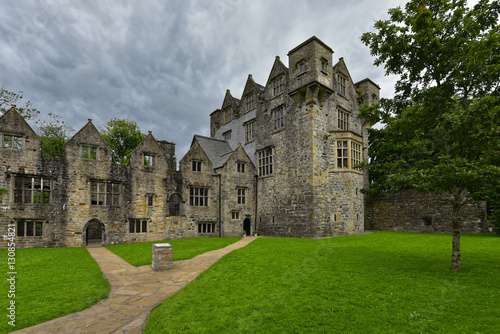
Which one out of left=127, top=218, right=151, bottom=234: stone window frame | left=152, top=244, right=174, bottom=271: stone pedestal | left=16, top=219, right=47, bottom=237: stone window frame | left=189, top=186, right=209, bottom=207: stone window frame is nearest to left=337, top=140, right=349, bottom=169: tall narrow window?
left=189, top=186, right=209, bottom=207: stone window frame

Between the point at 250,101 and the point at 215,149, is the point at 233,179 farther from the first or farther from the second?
the point at 250,101

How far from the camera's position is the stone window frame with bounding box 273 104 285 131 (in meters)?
26.2

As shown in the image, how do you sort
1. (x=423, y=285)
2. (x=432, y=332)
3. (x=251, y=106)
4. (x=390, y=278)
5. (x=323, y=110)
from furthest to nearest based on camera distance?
(x=251, y=106) < (x=323, y=110) < (x=390, y=278) < (x=423, y=285) < (x=432, y=332)

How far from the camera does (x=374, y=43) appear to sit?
11453 mm

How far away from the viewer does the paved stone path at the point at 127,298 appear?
5.82m

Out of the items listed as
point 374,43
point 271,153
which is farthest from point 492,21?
point 271,153

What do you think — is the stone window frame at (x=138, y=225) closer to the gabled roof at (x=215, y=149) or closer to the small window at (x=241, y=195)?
the gabled roof at (x=215, y=149)

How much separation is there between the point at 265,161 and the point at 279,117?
4956 millimetres

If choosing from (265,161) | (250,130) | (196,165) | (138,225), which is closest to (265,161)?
(265,161)

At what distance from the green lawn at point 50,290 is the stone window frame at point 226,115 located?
85.1 feet

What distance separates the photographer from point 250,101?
1216 inches

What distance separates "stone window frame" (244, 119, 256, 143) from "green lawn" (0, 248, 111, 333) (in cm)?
2133

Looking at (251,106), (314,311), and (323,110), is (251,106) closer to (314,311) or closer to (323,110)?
(323,110)

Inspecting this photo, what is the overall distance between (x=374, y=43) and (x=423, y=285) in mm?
9831
